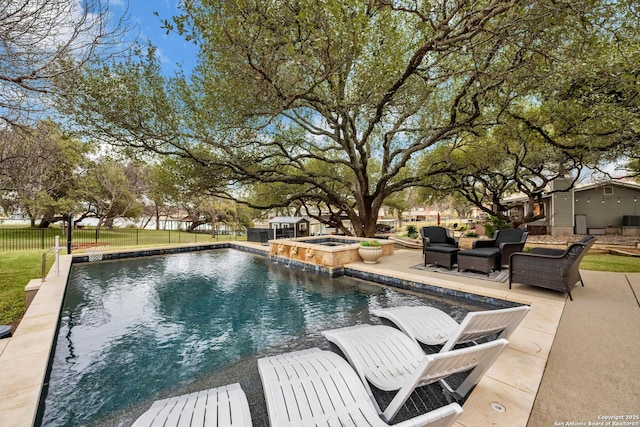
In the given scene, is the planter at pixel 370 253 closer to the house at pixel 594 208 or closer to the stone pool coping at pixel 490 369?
the stone pool coping at pixel 490 369

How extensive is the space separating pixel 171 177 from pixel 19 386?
962 cm

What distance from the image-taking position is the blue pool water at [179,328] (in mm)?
2773

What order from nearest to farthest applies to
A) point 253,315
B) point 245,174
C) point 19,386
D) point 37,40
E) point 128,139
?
point 19,386
point 37,40
point 253,315
point 128,139
point 245,174

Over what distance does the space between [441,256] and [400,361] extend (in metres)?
5.26

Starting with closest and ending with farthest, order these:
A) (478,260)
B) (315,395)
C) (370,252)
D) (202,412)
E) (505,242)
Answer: (202,412), (315,395), (478,260), (505,242), (370,252)

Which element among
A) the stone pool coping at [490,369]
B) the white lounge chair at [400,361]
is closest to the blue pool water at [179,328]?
the stone pool coping at [490,369]

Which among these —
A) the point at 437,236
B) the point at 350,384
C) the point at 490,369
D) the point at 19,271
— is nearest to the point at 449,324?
the point at 490,369

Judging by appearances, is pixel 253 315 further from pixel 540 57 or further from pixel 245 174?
pixel 540 57

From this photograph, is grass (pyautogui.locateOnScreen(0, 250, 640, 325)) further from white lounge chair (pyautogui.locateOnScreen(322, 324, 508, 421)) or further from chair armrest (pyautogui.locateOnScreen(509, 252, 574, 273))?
white lounge chair (pyautogui.locateOnScreen(322, 324, 508, 421))

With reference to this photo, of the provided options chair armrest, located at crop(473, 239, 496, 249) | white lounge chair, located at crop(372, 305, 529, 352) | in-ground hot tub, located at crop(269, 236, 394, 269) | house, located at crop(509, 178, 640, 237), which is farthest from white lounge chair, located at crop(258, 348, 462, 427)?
house, located at crop(509, 178, 640, 237)

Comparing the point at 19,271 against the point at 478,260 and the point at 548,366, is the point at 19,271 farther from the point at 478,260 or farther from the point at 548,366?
Answer: the point at 478,260

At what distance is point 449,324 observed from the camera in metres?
3.32

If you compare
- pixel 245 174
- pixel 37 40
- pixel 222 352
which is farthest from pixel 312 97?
pixel 222 352

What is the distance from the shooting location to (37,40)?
3.43 m
